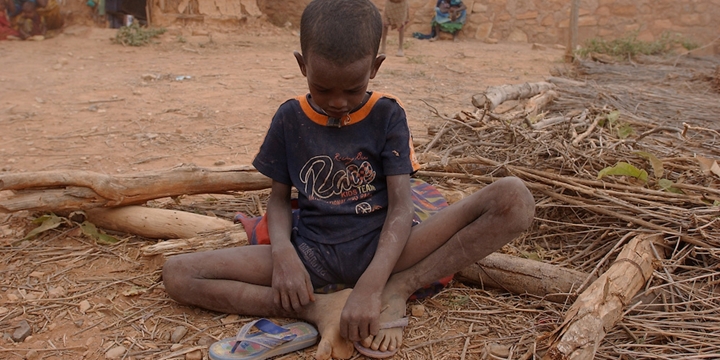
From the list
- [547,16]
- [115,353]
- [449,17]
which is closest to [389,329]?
[115,353]

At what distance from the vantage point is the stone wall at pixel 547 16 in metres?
9.52

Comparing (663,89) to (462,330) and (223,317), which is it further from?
(223,317)

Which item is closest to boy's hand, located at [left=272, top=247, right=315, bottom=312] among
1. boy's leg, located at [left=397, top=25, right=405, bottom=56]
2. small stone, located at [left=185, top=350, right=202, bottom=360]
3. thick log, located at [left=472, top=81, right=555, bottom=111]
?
small stone, located at [left=185, top=350, right=202, bottom=360]

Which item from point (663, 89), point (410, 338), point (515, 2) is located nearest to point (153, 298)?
point (410, 338)

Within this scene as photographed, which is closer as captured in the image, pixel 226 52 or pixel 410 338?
pixel 410 338

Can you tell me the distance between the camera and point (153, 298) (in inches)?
79.1

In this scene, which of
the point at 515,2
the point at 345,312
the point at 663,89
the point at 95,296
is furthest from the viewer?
the point at 515,2

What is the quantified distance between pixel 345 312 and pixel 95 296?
100 cm

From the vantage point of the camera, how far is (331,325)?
1.68 metres

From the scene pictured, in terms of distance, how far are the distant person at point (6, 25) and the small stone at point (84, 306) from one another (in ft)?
24.3

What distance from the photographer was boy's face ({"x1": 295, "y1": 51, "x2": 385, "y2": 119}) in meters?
1.60

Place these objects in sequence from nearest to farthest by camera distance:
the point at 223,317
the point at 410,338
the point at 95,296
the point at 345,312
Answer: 1. the point at 345,312
2. the point at 410,338
3. the point at 223,317
4. the point at 95,296

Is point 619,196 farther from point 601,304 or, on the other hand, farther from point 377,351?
point 377,351

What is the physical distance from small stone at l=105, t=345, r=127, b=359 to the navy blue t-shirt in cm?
68
